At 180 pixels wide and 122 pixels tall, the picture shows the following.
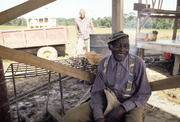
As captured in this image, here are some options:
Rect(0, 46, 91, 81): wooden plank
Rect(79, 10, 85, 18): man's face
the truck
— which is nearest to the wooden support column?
Rect(0, 46, 91, 81): wooden plank

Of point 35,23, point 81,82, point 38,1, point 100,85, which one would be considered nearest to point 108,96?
point 100,85

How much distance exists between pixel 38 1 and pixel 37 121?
2.43 m

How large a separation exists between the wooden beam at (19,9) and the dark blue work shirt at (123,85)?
109 centimetres

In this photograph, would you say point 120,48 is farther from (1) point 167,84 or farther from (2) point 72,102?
(2) point 72,102

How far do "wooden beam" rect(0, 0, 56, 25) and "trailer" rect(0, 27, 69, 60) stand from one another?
7140mm

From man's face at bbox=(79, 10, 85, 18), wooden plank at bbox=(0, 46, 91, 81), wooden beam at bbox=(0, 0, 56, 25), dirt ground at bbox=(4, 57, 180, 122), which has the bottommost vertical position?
dirt ground at bbox=(4, 57, 180, 122)

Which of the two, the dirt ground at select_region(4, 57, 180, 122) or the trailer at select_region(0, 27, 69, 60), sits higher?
the trailer at select_region(0, 27, 69, 60)

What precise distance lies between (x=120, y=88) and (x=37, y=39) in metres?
7.25

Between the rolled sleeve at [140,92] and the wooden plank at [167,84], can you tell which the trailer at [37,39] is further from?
the wooden plank at [167,84]

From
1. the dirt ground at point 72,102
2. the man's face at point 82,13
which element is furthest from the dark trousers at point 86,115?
the man's face at point 82,13

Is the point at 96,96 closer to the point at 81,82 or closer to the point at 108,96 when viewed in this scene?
the point at 108,96

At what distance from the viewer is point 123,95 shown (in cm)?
→ 195

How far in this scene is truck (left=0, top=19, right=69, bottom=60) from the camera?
25.7 ft

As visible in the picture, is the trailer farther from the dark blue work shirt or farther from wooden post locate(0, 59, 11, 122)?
the dark blue work shirt
